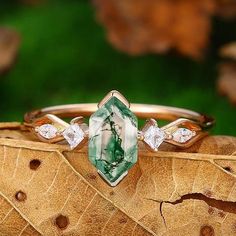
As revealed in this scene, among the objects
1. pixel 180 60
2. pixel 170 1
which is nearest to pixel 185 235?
pixel 180 60

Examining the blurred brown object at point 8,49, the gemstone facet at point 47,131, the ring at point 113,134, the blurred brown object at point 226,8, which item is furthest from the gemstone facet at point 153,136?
the blurred brown object at point 226,8

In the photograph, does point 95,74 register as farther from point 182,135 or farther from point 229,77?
point 182,135

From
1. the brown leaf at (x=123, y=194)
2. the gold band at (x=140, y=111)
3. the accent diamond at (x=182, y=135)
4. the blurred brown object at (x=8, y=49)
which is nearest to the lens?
the brown leaf at (x=123, y=194)

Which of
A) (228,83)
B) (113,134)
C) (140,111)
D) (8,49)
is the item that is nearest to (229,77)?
(228,83)

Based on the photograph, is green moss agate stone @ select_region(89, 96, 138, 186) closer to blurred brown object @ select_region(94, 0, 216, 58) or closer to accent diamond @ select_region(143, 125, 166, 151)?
accent diamond @ select_region(143, 125, 166, 151)

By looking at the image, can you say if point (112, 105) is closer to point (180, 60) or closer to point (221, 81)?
point (221, 81)

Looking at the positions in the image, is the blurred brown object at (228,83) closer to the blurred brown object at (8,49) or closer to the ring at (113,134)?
the ring at (113,134)
